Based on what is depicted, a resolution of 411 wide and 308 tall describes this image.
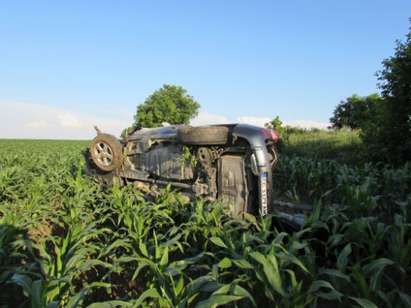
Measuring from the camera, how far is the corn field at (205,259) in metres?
2.48

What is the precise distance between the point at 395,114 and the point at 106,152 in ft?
26.2

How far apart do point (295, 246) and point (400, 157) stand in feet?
27.3

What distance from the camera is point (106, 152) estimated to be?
7.02 meters

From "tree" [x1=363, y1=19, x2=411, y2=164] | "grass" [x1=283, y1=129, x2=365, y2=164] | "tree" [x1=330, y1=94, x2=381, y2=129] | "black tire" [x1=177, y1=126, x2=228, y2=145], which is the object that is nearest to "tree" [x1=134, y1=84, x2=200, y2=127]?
"tree" [x1=330, y1=94, x2=381, y2=129]

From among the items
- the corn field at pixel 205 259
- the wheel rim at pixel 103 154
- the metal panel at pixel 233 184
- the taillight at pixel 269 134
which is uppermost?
the taillight at pixel 269 134

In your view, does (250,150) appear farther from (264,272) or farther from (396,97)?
(396,97)

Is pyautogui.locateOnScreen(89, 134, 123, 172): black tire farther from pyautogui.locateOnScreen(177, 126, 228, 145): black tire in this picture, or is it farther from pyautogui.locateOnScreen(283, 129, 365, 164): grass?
pyautogui.locateOnScreen(283, 129, 365, 164): grass

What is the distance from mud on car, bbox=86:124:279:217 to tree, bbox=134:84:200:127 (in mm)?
39877

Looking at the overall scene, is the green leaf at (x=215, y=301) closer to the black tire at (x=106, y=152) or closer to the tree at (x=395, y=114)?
the black tire at (x=106, y=152)

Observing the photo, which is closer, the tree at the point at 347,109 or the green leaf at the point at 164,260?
the green leaf at the point at 164,260

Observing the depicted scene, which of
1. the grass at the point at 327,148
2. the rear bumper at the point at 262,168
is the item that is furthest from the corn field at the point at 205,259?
the grass at the point at 327,148

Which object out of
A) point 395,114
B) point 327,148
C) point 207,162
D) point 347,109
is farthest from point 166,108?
point 207,162

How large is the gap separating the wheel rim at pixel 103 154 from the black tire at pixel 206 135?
221cm

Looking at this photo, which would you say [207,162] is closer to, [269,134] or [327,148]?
[269,134]
